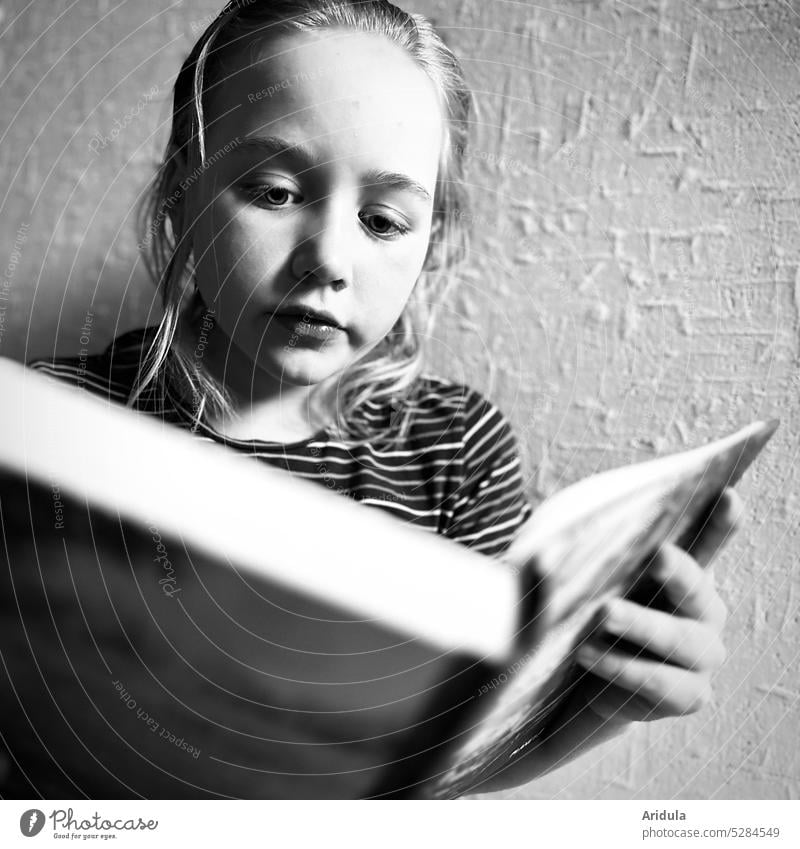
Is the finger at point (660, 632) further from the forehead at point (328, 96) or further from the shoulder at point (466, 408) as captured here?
the forehead at point (328, 96)

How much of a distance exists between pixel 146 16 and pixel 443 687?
333 mm

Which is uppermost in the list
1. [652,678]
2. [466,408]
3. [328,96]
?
[328,96]

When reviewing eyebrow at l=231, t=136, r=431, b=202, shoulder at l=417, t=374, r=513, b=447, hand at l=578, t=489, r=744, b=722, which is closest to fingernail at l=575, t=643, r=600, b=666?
hand at l=578, t=489, r=744, b=722

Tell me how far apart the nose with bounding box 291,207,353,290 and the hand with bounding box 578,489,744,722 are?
0.18m

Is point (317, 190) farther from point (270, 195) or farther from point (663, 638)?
point (663, 638)

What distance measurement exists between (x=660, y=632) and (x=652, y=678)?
22 mm

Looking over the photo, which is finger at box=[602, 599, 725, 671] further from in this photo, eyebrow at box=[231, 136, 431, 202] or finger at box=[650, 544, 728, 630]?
eyebrow at box=[231, 136, 431, 202]

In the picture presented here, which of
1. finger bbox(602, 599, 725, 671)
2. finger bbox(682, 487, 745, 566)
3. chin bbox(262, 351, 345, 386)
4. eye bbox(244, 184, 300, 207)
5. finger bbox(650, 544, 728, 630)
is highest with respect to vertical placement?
eye bbox(244, 184, 300, 207)

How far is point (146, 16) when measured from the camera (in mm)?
373

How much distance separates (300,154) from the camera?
0.32 m

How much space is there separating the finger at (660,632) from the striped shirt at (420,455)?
6 cm

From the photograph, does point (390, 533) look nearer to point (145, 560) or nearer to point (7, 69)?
point (145, 560)

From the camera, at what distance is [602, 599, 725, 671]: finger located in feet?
1.16

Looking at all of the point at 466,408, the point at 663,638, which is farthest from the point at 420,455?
the point at 663,638
